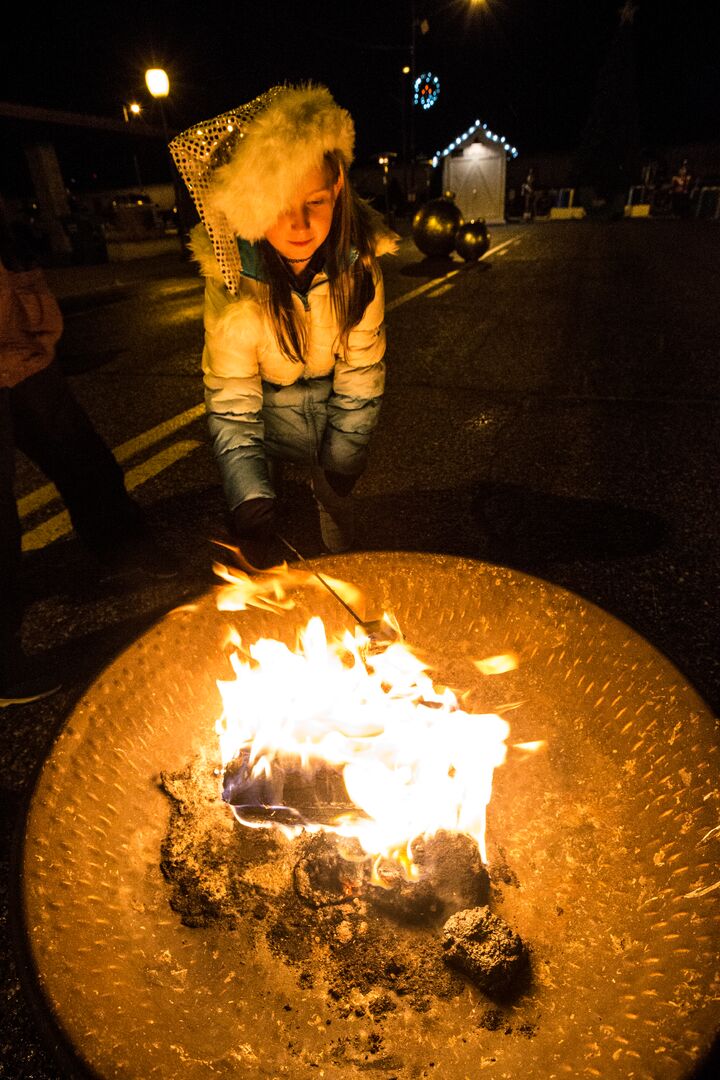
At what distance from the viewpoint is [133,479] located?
3.94m

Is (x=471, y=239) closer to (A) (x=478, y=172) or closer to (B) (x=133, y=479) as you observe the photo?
(B) (x=133, y=479)

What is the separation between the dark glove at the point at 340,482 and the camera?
8.50ft

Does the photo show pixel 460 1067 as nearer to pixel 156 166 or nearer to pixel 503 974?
pixel 503 974

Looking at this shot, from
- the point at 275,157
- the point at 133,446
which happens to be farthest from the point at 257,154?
the point at 133,446

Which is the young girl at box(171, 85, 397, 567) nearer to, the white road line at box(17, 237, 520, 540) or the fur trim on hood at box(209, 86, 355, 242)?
the fur trim on hood at box(209, 86, 355, 242)

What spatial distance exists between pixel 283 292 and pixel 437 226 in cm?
1164

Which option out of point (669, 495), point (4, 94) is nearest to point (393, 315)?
point (669, 495)

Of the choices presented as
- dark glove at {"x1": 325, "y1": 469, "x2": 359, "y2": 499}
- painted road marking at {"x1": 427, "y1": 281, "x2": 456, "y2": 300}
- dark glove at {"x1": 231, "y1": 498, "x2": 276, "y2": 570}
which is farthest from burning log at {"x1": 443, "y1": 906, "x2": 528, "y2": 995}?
painted road marking at {"x1": 427, "y1": 281, "x2": 456, "y2": 300}

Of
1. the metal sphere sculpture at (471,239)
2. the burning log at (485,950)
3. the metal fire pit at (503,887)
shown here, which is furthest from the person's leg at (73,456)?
the metal sphere sculpture at (471,239)

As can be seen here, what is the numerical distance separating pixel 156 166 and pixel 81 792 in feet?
176

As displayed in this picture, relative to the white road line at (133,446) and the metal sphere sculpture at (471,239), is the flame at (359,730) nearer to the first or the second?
the white road line at (133,446)

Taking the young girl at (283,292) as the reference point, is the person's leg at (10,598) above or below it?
below

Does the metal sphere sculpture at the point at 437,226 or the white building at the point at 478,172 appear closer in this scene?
the metal sphere sculpture at the point at 437,226

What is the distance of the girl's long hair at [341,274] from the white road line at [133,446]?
86.3 inches
